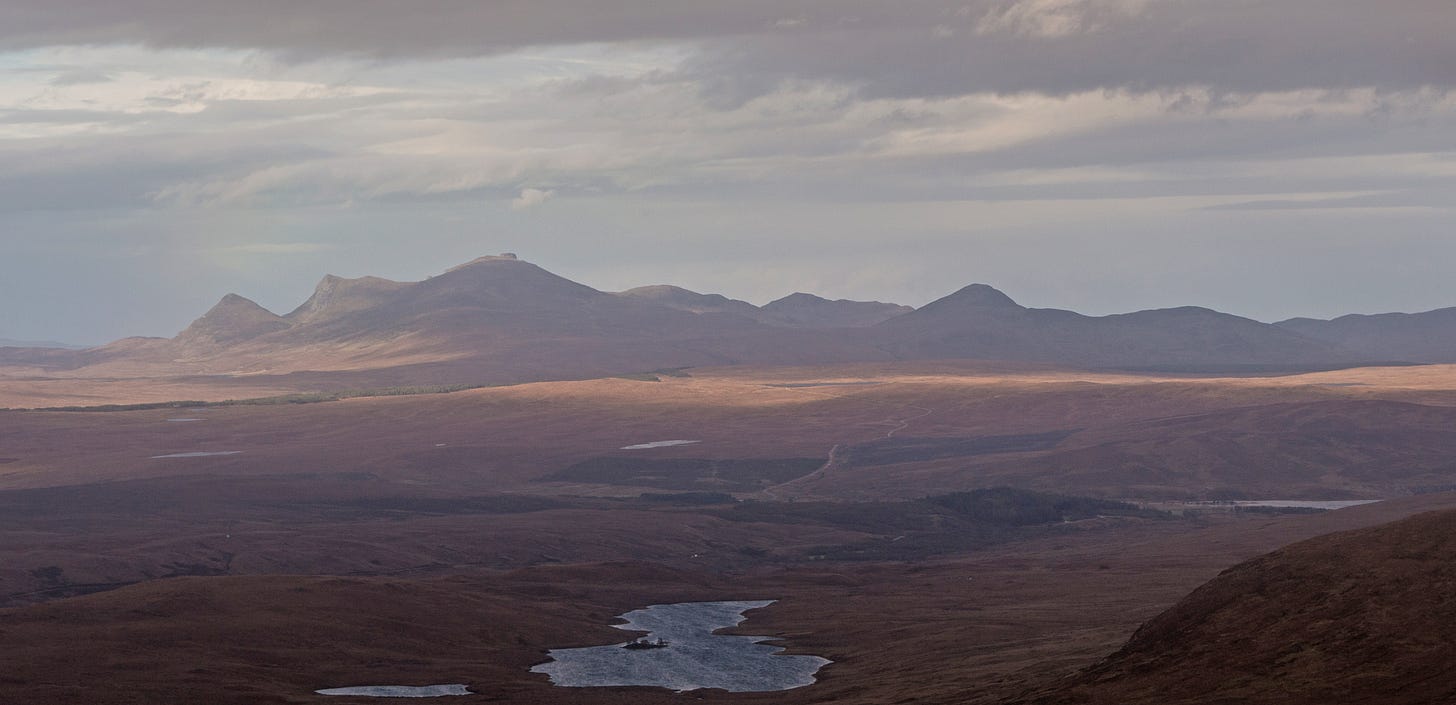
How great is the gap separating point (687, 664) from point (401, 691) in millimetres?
19951

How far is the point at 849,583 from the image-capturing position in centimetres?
14225

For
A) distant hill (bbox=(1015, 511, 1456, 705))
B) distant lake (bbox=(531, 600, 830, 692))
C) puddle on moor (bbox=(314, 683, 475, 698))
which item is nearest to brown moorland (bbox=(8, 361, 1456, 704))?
puddle on moor (bbox=(314, 683, 475, 698))

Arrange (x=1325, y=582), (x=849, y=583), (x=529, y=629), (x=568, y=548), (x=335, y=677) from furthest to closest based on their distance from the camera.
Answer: (x=568, y=548)
(x=849, y=583)
(x=529, y=629)
(x=335, y=677)
(x=1325, y=582)

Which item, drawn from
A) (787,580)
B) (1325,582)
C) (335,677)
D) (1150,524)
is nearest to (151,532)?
(787,580)

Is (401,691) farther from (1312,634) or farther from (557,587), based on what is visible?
(1312,634)

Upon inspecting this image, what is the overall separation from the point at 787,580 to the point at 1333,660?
89.6m

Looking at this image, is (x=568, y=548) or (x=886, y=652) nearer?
(x=886, y=652)

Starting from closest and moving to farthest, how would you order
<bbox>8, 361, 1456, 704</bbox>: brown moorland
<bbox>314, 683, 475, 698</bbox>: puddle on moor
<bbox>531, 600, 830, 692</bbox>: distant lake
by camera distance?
1. <bbox>314, 683, 475, 698</bbox>: puddle on moor
2. <bbox>8, 361, 1456, 704</bbox>: brown moorland
3. <bbox>531, 600, 830, 692</bbox>: distant lake

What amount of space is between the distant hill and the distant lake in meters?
28.8

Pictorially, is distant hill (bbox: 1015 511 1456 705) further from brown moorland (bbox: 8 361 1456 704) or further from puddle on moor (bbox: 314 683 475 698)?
puddle on moor (bbox: 314 683 475 698)

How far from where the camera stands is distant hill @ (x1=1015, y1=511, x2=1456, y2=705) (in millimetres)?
55100

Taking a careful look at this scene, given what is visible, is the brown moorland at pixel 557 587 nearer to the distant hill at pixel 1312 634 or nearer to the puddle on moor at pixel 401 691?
the puddle on moor at pixel 401 691

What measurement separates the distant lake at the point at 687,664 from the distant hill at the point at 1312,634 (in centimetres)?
2876

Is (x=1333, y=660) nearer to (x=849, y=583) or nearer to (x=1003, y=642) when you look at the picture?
(x=1003, y=642)
